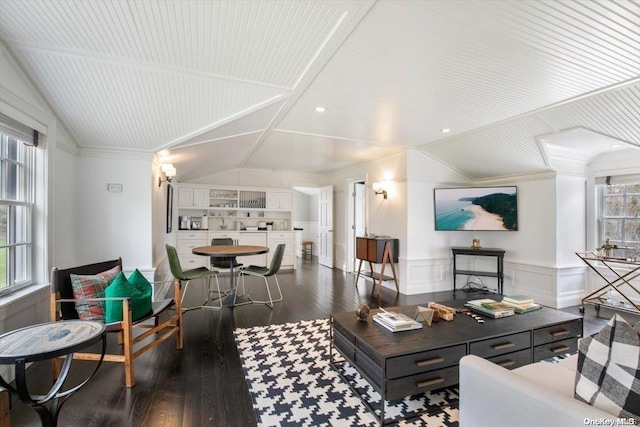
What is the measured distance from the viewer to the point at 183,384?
2.16 meters

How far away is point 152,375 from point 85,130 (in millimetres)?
2523

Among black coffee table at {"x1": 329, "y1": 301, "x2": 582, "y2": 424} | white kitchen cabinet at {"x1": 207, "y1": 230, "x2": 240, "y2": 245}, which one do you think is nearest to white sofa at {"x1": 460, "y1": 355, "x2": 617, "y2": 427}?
black coffee table at {"x1": 329, "y1": 301, "x2": 582, "y2": 424}

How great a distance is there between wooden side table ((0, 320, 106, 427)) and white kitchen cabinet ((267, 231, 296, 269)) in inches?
210

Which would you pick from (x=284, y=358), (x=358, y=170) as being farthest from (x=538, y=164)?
(x=284, y=358)

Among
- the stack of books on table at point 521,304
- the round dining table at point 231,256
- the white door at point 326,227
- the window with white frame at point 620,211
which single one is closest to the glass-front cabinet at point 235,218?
the white door at point 326,227

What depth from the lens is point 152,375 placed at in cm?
228

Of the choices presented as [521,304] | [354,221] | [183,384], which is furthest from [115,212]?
[354,221]

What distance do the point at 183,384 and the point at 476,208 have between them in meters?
4.62

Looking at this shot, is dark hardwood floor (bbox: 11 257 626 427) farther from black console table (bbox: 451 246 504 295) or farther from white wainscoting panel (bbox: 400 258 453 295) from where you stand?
white wainscoting panel (bbox: 400 258 453 295)

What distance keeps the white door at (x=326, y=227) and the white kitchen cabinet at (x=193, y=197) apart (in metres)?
2.80

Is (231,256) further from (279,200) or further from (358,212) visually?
(358,212)

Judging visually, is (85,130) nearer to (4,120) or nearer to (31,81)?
(31,81)

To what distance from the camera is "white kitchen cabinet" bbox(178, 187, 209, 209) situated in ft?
21.4

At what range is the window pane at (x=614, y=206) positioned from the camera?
4.16 m
